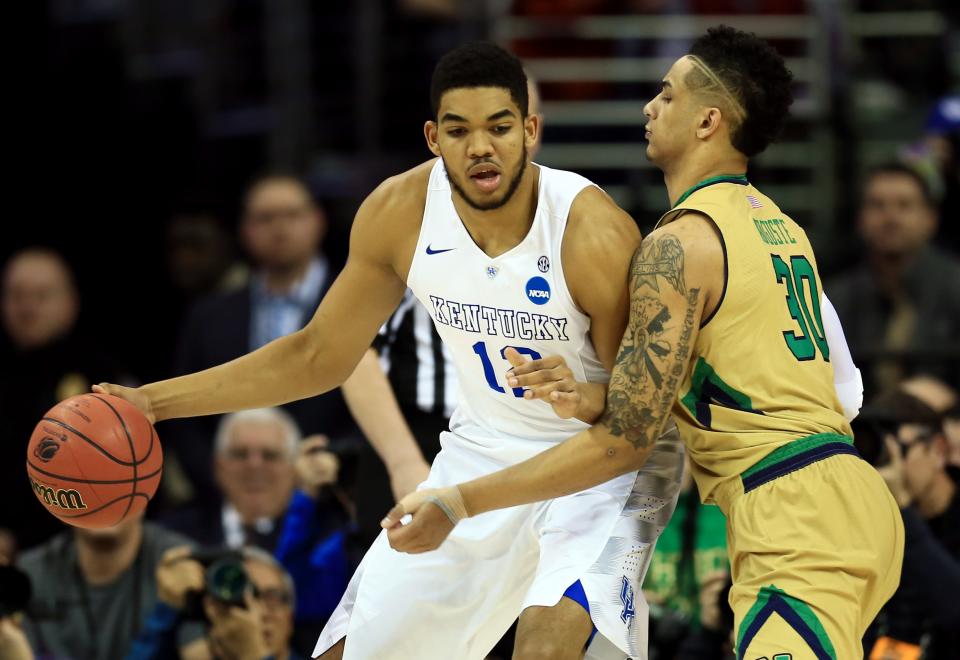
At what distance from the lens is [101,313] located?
35.1ft

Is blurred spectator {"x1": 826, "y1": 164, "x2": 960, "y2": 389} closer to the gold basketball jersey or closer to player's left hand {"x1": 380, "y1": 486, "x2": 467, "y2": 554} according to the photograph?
the gold basketball jersey

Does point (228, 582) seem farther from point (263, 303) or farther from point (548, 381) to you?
A: point (263, 303)

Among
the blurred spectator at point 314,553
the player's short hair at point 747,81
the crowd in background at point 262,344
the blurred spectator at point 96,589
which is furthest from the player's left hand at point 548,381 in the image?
the blurred spectator at point 96,589

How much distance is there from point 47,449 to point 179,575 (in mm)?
1662

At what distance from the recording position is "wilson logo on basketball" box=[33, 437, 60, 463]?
177 inches

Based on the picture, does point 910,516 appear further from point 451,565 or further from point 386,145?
point 386,145

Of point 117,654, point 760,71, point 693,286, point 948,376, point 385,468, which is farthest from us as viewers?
point 948,376

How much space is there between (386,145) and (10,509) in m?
3.84

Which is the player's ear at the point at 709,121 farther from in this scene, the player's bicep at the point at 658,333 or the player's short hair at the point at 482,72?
the player's short hair at the point at 482,72

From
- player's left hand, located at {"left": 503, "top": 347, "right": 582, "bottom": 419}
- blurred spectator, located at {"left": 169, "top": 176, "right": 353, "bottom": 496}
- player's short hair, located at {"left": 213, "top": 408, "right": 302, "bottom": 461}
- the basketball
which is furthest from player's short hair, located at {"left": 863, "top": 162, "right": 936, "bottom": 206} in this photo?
the basketball

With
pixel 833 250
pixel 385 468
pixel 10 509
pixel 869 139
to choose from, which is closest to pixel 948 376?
pixel 833 250

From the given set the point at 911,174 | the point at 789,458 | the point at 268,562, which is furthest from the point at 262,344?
the point at 789,458

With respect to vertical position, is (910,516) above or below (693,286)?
below

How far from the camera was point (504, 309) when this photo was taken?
15.0 ft
